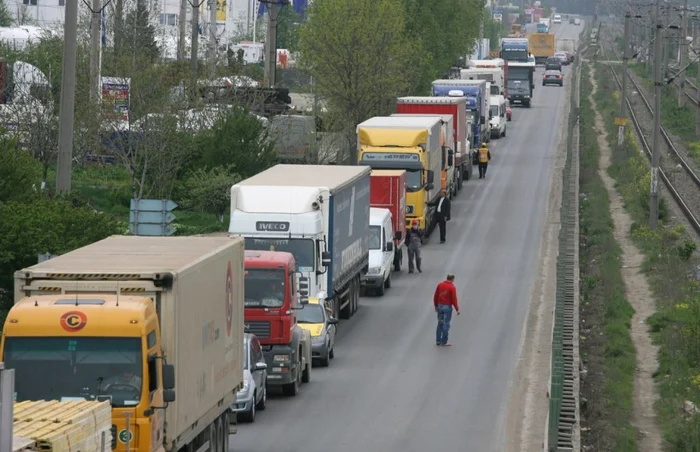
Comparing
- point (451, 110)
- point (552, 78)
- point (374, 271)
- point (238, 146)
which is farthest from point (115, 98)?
point (552, 78)

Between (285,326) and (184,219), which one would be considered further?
(184,219)

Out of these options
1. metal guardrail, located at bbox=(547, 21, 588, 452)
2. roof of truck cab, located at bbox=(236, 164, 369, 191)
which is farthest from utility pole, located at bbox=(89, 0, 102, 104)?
metal guardrail, located at bbox=(547, 21, 588, 452)

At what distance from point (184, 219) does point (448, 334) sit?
16.5 m

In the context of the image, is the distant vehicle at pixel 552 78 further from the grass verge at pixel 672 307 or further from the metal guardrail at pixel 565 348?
the metal guardrail at pixel 565 348

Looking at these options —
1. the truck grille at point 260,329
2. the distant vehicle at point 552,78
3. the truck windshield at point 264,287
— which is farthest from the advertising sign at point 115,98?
the distant vehicle at point 552,78

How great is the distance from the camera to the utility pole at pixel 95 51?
36062mm

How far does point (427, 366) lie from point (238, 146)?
64.9 feet

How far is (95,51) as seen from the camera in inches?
1542

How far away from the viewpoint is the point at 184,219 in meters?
46.7

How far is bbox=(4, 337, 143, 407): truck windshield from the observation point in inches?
622

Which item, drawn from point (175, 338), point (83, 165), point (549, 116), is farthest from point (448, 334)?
point (549, 116)

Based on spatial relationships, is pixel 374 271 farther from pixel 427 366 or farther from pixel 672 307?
pixel 427 366

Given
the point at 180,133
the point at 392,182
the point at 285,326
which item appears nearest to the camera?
the point at 285,326

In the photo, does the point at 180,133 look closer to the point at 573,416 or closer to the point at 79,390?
the point at 573,416
